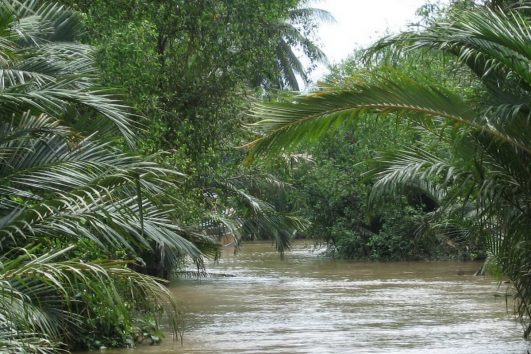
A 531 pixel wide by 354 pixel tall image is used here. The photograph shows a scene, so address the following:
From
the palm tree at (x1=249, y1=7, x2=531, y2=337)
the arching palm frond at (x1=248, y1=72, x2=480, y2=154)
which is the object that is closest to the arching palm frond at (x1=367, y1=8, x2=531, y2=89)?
the palm tree at (x1=249, y1=7, x2=531, y2=337)

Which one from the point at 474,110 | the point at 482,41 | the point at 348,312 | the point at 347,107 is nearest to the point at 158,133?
the point at 348,312

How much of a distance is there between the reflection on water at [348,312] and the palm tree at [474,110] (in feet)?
11.4

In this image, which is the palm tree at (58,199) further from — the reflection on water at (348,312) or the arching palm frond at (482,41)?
the reflection on water at (348,312)

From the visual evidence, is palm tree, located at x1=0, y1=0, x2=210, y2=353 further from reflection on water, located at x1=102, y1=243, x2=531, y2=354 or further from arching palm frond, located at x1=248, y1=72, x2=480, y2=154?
reflection on water, located at x1=102, y1=243, x2=531, y2=354

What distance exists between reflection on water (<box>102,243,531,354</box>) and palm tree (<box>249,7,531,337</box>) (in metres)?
3.48

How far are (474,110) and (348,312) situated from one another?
32.1 ft

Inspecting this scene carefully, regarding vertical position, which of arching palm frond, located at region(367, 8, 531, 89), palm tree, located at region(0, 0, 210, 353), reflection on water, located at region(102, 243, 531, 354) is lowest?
reflection on water, located at region(102, 243, 531, 354)

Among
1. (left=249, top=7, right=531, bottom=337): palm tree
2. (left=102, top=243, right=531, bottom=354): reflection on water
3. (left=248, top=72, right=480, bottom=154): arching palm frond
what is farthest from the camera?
(left=102, top=243, right=531, bottom=354): reflection on water

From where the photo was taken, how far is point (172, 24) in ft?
58.6

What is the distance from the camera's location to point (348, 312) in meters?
19.0

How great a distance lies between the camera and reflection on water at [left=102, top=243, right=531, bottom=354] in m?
14.4

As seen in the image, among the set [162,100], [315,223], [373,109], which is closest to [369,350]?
[373,109]

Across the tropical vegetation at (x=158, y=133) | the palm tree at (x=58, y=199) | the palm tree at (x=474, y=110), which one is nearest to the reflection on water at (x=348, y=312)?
the tropical vegetation at (x=158, y=133)

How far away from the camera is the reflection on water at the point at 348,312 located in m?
14.4
